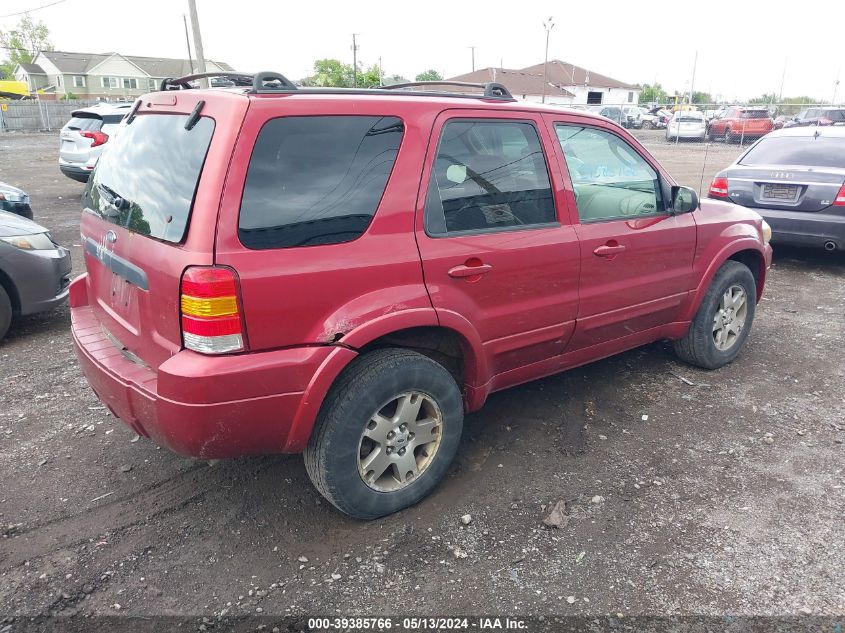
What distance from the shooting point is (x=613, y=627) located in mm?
2514

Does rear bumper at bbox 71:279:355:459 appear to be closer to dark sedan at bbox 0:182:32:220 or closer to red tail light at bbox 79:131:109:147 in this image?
dark sedan at bbox 0:182:32:220

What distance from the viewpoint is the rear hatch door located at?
258 cm

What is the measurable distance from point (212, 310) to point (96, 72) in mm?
83895

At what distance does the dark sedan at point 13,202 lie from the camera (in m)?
7.80

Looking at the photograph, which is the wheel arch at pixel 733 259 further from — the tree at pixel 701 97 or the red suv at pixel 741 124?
the tree at pixel 701 97

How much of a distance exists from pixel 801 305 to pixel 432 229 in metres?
5.28

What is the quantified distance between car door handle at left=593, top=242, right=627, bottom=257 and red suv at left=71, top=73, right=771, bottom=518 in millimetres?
13

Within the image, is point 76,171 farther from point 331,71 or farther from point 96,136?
point 331,71

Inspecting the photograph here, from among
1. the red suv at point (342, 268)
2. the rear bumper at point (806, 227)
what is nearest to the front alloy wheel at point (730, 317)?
the red suv at point (342, 268)

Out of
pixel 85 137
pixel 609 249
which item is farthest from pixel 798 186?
pixel 85 137

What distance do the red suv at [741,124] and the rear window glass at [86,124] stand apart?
24.9 metres

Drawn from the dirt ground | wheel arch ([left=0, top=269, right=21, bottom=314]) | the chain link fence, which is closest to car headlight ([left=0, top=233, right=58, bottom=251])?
wheel arch ([left=0, top=269, right=21, bottom=314])

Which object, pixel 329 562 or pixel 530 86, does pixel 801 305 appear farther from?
pixel 530 86

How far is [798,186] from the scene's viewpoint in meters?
7.57
